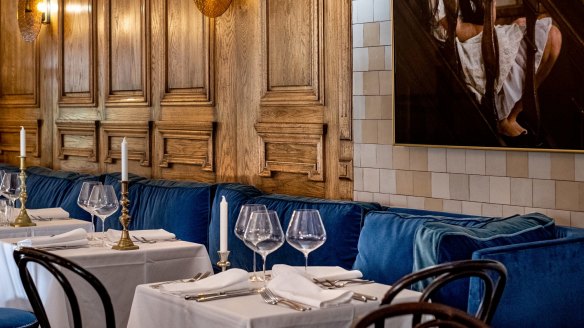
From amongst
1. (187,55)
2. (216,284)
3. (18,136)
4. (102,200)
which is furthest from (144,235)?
(18,136)

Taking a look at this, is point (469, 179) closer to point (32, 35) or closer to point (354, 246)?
point (354, 246)

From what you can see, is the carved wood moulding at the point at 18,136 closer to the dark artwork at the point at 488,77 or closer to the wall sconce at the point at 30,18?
the wall sconce at the point at 30,18

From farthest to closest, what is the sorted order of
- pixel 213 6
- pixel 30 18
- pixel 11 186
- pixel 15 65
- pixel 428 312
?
pixel 15 65, pixel 30 18, pixel 213 6, pixel 11 186, pixel 428 312

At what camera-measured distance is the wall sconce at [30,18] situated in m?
7.41

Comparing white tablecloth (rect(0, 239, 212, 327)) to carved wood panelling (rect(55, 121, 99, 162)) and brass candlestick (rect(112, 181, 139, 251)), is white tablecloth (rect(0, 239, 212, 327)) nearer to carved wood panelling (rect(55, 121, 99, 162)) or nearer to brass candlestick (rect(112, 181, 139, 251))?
brass candlestick (rect(112, 181, 139, 251))

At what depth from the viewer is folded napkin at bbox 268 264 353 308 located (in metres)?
2.79

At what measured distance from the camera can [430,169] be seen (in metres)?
4.23

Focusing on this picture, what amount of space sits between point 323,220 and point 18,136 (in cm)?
453

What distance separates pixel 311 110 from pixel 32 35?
343 cm

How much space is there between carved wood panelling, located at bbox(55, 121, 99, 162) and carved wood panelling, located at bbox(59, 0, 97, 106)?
0.16 meters

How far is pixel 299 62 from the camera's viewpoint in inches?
194

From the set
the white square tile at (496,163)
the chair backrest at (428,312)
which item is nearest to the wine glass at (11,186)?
the white square tile at (496,163)

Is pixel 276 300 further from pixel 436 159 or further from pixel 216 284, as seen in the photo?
pixel 436 159

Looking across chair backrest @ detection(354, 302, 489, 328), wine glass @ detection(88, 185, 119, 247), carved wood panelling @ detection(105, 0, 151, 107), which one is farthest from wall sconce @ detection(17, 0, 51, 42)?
chair backrest @ detection(354, 302, 489, 328)
